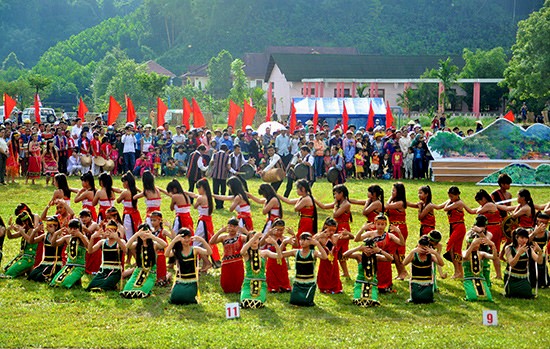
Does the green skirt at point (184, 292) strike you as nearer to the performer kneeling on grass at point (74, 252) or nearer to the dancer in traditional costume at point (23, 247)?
the performer kneeling on grass at point (74, 252)

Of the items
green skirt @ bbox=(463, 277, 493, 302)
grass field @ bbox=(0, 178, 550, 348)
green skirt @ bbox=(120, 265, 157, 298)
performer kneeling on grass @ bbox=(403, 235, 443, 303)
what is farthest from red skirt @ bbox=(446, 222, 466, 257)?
green skirt @ bbox=(120, 265, 157, 298)

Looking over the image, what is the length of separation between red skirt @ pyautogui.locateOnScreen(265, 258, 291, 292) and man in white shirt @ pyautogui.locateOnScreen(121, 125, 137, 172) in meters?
14.4

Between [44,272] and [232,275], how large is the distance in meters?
2.94

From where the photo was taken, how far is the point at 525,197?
525 inches

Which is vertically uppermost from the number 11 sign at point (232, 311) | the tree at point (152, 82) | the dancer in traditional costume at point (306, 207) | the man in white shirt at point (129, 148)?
the tree at point (152, 82)

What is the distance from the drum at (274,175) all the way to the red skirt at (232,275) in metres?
6.11

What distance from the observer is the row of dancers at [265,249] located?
37.4 feet

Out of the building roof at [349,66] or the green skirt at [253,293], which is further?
the building roof at [349,66]

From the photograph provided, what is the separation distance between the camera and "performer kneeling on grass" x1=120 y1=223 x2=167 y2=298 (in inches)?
457

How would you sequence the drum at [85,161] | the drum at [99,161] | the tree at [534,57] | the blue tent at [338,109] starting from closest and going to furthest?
1. the drum at [85,161]
2. the drum at [99,161]
3. the blue tent at [338,109]
4. the tree at [534,57]

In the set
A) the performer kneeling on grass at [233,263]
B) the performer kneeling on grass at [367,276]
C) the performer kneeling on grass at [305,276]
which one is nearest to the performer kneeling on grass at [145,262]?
the performer kneeling on grass at [233,263]

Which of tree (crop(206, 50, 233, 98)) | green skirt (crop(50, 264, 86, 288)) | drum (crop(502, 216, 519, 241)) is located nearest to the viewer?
green skirt (crop(50, 264, 86, 288))

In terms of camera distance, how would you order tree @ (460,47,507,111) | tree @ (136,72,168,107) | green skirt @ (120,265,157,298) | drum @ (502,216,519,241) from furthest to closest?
tree @ (460,47,507,111), tree @ (136,72,168,107), drum @ (502,216,519,241), green skirt @ (120,265,157,298)

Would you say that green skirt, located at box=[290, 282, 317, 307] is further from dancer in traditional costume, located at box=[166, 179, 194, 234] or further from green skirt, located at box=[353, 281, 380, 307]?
dancer in traditional costume, located at box=[166, 179, 194, 234]
